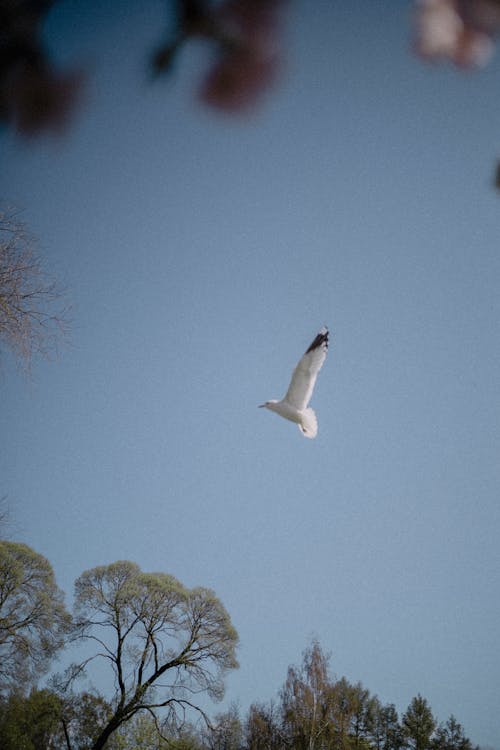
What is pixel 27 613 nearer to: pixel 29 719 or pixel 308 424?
pixel 29 719

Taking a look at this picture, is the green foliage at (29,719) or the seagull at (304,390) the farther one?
the green foliage at (29,719)

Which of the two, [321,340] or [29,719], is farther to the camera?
[29,719]

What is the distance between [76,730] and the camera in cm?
1554

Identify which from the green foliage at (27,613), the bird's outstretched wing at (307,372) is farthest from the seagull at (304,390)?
the green foliage at (27,613)

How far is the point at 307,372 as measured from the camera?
7082 millimetres

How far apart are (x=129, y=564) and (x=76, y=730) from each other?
5.88m

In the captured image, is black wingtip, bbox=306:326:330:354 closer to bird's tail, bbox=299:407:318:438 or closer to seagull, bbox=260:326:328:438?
seagull, bbox=260:326:328:438

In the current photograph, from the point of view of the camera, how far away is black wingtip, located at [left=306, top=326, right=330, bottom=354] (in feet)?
23.0

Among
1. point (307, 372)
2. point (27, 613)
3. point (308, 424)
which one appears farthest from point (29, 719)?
point (307, 372)

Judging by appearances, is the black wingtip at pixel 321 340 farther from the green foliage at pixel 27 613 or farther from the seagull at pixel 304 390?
the green foliage at pixel 27 613

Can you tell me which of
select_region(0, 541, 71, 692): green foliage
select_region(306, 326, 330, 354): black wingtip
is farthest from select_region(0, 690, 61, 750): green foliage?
select_region(306, 326, 330, 354): black wingtip

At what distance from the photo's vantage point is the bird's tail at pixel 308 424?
7738 millimetres

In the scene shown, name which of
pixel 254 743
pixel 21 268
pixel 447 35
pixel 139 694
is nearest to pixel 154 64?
pixel 447 35

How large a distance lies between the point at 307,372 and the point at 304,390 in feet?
1.16
